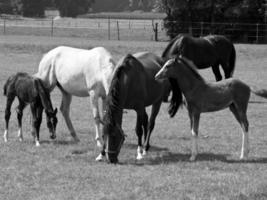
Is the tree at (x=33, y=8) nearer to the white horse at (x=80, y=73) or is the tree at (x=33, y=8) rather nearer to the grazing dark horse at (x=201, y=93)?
the white horse at (x=80, y=73)

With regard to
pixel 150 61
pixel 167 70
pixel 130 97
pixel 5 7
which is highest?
pixel 167 70

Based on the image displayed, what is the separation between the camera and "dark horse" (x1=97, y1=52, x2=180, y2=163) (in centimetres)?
898

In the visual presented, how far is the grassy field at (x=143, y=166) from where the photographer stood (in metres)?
7.45

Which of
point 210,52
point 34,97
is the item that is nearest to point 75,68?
point 34,97

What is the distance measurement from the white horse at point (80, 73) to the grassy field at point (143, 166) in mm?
Answer: 842

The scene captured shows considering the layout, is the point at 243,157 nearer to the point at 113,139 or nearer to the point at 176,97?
the point at 176,97

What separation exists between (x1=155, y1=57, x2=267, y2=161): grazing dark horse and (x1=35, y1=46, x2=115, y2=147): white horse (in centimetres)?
132

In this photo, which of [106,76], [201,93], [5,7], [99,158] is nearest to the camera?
[99,158]

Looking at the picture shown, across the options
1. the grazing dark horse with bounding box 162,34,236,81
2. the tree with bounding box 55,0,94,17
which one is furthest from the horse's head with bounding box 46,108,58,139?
the tree with bounding box 55,0,94,17

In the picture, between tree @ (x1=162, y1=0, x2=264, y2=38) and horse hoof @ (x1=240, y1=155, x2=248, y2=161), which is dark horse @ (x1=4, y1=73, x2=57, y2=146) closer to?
horse hoof @ (x1=240, y1=155, x2=248, y2=161)

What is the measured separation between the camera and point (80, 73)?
1088 centimetres

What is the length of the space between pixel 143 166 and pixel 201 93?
1.52 meters

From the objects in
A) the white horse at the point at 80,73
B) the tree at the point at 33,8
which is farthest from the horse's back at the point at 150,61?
the tree at the point at 33,8

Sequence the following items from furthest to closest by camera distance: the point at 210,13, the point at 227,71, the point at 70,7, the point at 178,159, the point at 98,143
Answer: the point at 70,7
the point at 210,13
the point at 227,71
the point at 98,143
the point at 178,159
